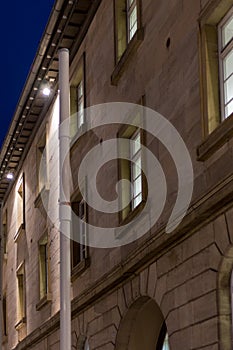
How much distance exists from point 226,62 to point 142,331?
24.1 ft

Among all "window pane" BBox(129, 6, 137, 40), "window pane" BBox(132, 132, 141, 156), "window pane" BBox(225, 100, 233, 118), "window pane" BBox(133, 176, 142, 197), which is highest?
"window pane" BBox(129, 6, 137, 40)

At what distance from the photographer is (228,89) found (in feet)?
45.4

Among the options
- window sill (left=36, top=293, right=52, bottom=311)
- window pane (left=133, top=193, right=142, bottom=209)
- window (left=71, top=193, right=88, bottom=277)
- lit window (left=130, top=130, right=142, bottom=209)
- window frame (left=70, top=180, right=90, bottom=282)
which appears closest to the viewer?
window pane (left=133, top=193, right=142, bottom=209)

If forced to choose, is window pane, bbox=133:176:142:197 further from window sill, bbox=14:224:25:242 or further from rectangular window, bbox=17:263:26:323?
window sill, bbox=14:224:25:242

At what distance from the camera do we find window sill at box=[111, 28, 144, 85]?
1834 centimetres

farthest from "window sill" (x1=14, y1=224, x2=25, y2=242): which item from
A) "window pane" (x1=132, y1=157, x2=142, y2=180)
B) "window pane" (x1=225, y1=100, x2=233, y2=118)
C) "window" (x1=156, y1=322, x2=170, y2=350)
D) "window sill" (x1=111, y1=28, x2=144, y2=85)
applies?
"window pane" (x1=225, y1=100, x2=233, y2=118)

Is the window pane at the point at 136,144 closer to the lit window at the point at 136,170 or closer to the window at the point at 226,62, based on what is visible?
the lit window at the point at 136,170

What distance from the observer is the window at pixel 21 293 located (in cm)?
3347

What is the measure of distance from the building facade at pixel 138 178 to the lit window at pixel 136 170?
3 centimetres

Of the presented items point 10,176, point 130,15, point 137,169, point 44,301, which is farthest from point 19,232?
point 137,169

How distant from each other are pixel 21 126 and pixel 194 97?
18.9 m

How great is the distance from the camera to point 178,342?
588 inches

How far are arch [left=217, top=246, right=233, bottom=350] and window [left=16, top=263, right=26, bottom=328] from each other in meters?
20.7

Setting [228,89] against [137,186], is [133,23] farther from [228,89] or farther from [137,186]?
[228,89]
